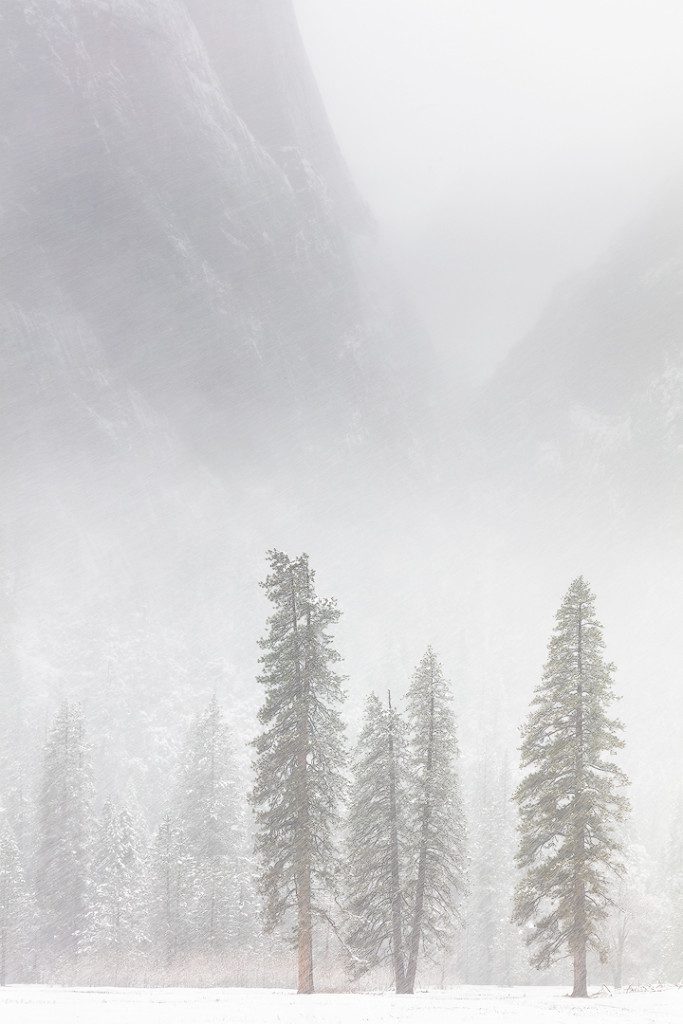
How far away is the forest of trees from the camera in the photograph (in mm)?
20016

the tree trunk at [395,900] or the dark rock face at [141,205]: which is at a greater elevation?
the dark rock face at [141,205]

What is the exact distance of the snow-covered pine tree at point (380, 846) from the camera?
2412 centimetres

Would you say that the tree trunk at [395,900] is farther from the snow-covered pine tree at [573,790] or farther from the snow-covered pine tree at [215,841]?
the snow-covered pine tree at [215,841]

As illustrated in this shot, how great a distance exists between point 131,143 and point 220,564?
13812cm

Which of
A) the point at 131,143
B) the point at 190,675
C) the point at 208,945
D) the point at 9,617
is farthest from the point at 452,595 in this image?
the point at 131,143

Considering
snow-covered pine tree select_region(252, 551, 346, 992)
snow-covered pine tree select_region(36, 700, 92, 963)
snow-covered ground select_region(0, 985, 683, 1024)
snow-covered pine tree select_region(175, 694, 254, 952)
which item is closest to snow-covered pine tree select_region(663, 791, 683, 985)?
snow-covered pine tree select_region(175, 694, 254, 952)

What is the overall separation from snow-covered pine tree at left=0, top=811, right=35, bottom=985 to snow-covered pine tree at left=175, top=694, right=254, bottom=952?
9.31m

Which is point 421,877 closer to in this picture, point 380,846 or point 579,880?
point 380,846

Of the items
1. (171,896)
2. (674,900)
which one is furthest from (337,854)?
(674,900)

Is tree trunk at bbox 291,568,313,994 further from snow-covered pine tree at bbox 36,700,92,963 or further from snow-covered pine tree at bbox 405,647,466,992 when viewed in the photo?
snow-covered pine tree at bbox 36,700,92,963

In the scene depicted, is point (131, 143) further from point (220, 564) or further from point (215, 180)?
point (220, 564)

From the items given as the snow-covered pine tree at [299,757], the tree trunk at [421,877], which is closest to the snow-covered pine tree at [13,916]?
the snow-covered pine tree at [299,757]

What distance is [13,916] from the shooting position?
123 feet

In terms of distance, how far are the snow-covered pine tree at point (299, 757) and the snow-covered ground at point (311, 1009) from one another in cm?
271
